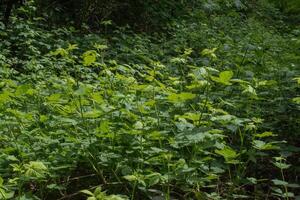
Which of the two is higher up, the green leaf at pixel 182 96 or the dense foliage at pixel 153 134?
the green leaf at pixel 182 96

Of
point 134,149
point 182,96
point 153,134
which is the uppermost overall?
point 182,96

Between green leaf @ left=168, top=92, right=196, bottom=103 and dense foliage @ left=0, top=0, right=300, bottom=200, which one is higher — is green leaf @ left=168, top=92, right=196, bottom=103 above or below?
above

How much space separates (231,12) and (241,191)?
277 inches

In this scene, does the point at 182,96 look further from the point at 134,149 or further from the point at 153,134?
the point at 134,149

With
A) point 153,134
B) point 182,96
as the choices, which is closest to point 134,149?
point 153,134

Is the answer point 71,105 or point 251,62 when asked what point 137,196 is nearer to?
point 71,105

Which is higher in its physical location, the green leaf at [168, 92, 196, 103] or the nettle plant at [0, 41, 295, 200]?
the green leaf at [168, 92, 196, 103]

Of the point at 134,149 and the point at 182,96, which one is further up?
the point at 182,96

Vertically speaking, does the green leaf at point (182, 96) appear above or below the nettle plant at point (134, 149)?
above

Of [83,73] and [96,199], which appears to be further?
[83,73]

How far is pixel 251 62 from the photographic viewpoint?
14.1 feet

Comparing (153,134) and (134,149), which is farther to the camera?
(134,149)

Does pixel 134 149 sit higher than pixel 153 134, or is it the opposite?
pixel 153 134

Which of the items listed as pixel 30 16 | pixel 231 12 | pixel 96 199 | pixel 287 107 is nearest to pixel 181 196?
pixel 96 199
